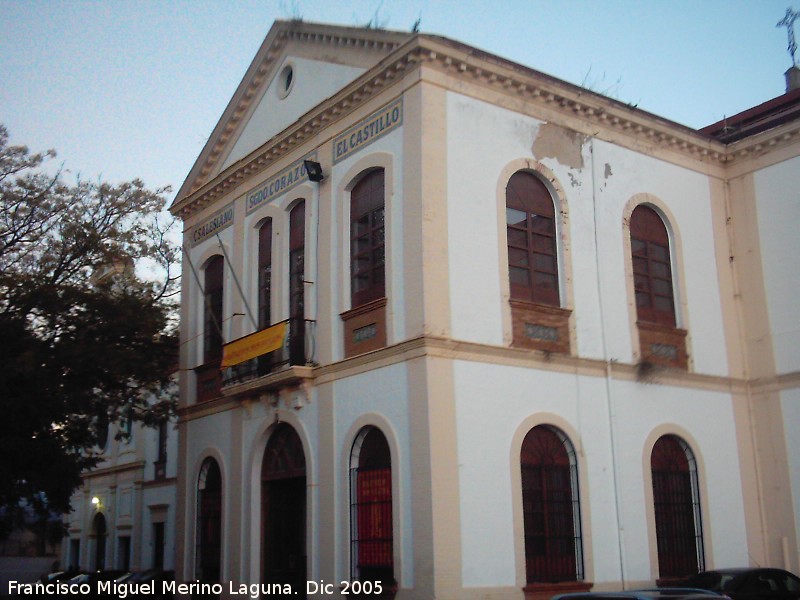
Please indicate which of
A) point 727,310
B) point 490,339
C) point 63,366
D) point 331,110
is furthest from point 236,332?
point 727,310

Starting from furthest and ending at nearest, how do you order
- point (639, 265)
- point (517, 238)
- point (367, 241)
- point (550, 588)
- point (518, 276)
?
point (639, 265) < point (367, 241) < point (517, 238) < point (518, 276) < point (550, 588)

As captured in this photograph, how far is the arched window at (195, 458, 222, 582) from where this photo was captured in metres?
20.9

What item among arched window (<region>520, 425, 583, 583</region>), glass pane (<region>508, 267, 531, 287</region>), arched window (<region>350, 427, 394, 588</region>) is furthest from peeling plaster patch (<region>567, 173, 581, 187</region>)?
arched window (<region>350, 427, 394, 588</region>)

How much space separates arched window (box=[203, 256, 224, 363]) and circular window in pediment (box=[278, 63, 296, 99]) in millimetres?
4184

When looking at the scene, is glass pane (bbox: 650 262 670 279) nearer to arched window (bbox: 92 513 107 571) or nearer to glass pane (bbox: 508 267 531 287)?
glass pane (bbox: 508 267 531 287)

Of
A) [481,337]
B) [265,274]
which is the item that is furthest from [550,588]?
[265,274]

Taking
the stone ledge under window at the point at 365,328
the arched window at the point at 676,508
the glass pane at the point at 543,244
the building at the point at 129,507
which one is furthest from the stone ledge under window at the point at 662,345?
the building at the point at 129,507

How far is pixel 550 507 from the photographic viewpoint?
54.2 ft

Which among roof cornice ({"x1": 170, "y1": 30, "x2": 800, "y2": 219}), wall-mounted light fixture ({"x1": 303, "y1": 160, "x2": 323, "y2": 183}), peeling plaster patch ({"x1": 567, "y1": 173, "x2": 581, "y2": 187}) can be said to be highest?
roof cornice ({"x1": 170, "y1": 30, "x2": 800, "y2": 219})

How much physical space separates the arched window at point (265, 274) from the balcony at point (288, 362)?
1460 millimetres

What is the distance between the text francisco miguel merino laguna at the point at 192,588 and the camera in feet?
53.9

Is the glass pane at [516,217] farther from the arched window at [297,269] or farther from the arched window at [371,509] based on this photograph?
the arched window at [371,509]

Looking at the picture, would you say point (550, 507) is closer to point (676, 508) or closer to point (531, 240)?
point (676, 508)

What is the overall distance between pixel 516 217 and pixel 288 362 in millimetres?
5054
